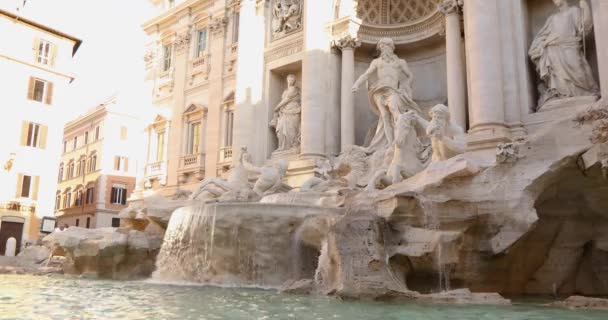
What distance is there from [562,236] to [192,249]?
221 inches

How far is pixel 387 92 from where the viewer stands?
13555 millimetres

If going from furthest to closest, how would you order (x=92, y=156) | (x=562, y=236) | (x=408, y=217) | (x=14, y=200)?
(x=92, y=156) → (x=14, y=200) → (x=562, y=236) → (x=408, y=217)

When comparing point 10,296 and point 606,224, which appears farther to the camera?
point 606,224

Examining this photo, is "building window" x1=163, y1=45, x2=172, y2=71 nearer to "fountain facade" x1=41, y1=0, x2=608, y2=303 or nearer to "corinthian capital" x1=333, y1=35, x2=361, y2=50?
"fountain facade" x1=41, y1=0, x2=608, y2=303

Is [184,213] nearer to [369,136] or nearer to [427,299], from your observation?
[427,299]

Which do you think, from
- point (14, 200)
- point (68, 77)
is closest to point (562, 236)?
point (14, 200)

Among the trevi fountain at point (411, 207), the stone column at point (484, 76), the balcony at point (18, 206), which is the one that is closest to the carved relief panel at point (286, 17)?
the trevi fountain at point (411, 207)

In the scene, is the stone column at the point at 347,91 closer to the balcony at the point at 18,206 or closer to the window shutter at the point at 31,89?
the balcony at the point at 18,206

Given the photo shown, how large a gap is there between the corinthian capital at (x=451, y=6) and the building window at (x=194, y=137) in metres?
11.2

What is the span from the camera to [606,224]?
7.39 metres

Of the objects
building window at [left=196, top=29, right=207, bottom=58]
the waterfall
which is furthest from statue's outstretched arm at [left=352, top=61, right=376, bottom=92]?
building window at [left=196, top=29, right=207, bottom=58]

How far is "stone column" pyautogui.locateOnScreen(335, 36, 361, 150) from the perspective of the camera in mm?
14734

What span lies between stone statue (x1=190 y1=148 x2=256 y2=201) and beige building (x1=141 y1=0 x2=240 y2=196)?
4531mm

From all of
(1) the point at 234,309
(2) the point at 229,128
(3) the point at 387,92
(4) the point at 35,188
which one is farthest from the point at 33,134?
(1) the point at 234,309
